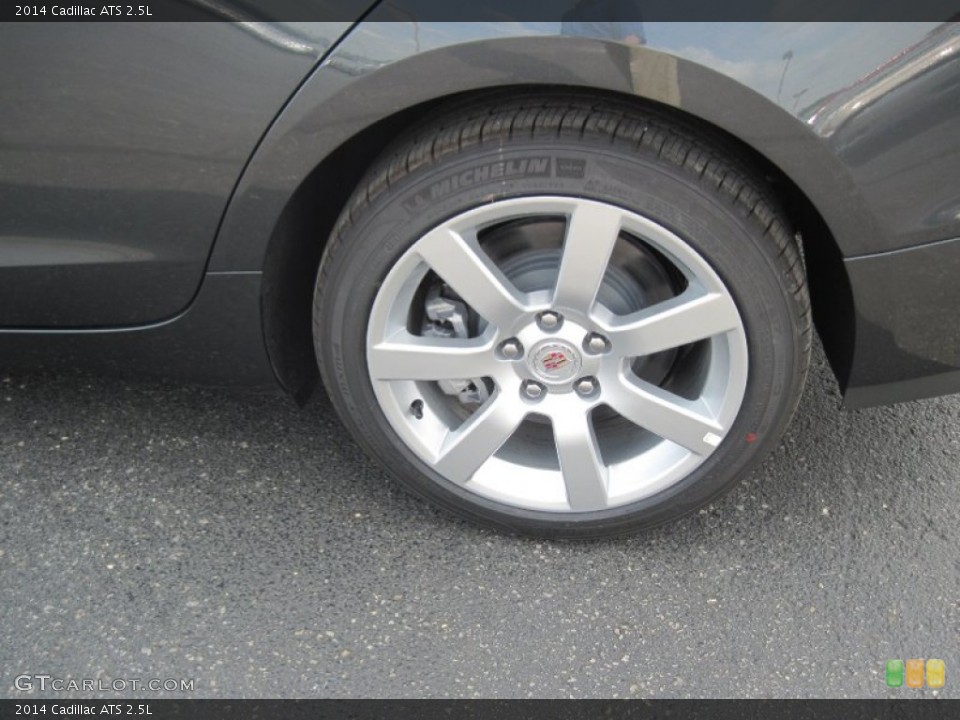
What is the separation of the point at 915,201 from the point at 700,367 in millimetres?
561

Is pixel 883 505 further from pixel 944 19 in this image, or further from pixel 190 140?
pixel 190 140

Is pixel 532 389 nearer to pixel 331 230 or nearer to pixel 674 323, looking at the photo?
pixel 674 323

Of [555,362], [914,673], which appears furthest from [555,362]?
[914,673]

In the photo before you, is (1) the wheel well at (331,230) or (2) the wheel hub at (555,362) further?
(2) the wheel hub at (555,362)

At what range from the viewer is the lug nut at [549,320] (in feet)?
6.49

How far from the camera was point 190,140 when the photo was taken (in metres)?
1.83

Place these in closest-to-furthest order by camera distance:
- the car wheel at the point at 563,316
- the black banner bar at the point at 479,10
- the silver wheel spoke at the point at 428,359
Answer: the black banner bar at the point at 479,10, the car wheel at the point at 563,316, the silver wheel spoke at the point at 428,359

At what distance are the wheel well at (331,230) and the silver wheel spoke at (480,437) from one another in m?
0.37

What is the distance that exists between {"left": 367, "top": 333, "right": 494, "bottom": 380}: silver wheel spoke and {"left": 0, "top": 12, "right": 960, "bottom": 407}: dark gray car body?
0.79ft

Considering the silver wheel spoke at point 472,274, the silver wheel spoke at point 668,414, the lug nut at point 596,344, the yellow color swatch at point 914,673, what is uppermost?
the silver wheel spoke at point 472,274

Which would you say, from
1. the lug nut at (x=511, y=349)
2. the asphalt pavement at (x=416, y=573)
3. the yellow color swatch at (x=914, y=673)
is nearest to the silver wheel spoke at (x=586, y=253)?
the lug nut at (x=511, y=349)
